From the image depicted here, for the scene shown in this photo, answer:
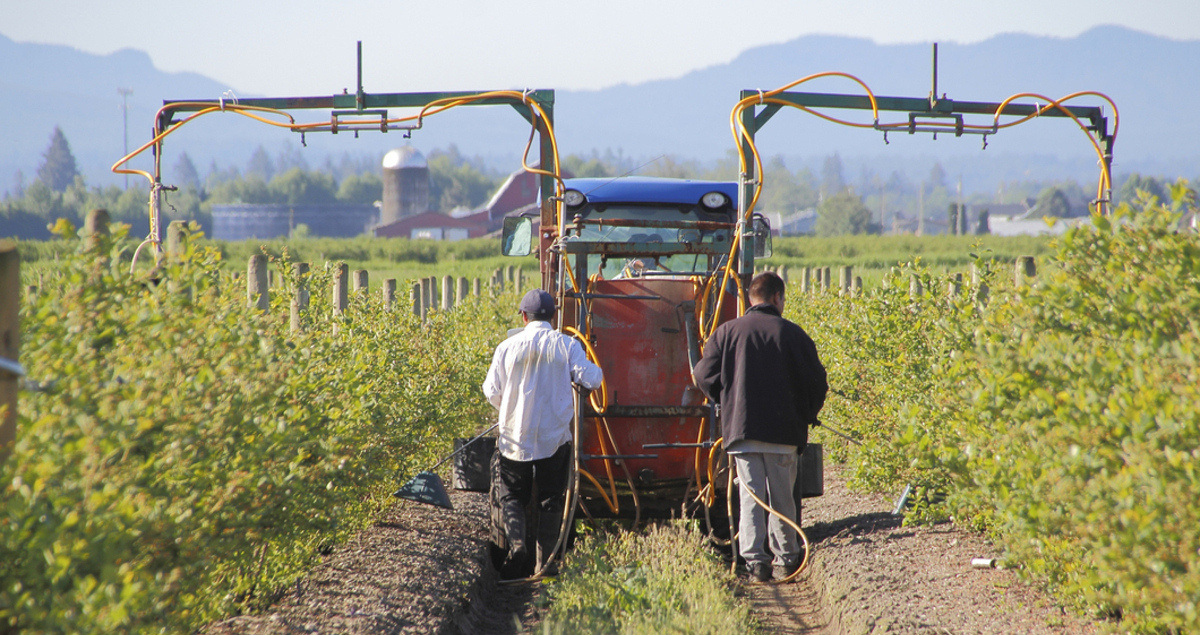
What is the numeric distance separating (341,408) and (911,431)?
319 cm

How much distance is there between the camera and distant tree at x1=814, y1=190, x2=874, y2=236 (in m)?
117

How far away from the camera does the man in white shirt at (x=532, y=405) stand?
6949 mm

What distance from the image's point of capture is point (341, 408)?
6.07 m

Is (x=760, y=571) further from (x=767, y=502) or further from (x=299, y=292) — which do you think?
(x=299, y=292)

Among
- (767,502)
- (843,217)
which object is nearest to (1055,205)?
(843,217)

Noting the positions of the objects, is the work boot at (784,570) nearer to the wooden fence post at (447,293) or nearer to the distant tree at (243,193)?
the wooden fence post at (447,293)

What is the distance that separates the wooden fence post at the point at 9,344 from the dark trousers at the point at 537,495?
440 cm

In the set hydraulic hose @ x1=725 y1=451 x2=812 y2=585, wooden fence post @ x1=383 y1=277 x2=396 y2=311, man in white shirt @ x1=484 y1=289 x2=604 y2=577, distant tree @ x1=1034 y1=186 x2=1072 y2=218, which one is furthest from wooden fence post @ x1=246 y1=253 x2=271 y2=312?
distant tree @ x1=1034 y1=186 x2=1072 y2=218

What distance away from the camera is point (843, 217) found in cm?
12094

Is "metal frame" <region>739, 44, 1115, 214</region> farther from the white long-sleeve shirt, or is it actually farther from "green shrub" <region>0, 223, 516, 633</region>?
"green shrub" <region>0, 223, 516, 633</region>

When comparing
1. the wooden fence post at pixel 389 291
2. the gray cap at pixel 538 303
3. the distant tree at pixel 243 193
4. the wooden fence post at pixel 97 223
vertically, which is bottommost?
the wooden fence post at pixel 389 291

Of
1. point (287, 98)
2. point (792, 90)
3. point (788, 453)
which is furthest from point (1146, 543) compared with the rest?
point (287, 98)

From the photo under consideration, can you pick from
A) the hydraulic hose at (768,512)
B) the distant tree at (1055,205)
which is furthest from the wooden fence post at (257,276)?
the distant tree at (1055,205)

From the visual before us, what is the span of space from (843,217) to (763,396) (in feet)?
387
